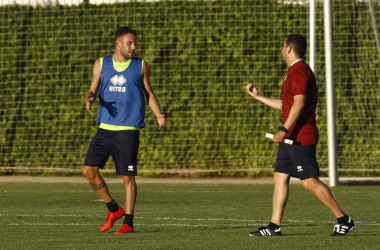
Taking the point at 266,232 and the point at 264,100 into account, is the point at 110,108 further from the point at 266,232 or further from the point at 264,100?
the point at 266,232

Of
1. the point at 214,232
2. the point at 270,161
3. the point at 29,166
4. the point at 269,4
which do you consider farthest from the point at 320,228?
the point at 29,166

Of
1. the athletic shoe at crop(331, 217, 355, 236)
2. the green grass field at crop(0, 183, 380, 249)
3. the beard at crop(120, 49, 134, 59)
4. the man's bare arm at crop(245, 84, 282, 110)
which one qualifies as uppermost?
the beard at crop(120, 49, 134, 59)

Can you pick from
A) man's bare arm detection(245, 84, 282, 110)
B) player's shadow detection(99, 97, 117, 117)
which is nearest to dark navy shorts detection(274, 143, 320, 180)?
man's bare arm detection(245, 84, 282, 110)

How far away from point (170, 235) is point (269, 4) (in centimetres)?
758

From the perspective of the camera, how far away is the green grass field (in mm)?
5062

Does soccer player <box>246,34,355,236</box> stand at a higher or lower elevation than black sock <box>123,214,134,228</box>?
higher

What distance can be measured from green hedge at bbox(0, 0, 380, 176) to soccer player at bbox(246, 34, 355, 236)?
6.39 meters

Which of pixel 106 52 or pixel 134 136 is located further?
pixel 106 52

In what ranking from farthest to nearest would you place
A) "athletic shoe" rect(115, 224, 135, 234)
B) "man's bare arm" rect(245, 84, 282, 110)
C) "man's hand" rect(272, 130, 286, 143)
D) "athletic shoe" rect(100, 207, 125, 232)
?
"man's bare arm" rect(245, 84, 282, 110) → "athletic shoe" rect(100, 207, 125, 232) → "athletic shoe" rect(115, 224, 135, 234) → "man's hand" rect(272, 130, 286, 143)

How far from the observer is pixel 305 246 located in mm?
4828

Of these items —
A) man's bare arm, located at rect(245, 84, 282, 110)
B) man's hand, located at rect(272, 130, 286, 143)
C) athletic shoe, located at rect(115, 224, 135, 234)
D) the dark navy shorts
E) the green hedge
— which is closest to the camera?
man's hand, located at rect(272, 130, 286, 143)

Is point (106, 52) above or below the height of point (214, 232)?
above

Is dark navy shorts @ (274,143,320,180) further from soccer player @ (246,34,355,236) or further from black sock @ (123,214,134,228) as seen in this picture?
black sock @ (123,214,134,228)

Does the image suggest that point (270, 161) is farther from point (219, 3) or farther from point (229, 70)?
point (219, 3)
